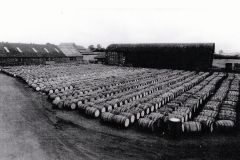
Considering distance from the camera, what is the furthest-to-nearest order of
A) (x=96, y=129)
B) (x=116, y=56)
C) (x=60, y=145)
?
(x=116, y=56)
(x=96, y=129)
(x=60, y=145)

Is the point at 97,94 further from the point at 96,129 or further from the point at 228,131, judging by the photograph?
the point at 228,131

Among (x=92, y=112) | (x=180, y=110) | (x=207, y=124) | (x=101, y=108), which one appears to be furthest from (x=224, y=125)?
(x=92, y=112)

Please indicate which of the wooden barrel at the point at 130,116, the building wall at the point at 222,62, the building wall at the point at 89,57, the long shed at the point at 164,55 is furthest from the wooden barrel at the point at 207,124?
the building wall at the point at 89,57

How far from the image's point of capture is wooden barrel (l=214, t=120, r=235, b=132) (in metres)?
12.6

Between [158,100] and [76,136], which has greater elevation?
[158,100]

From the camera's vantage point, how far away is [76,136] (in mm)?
12070

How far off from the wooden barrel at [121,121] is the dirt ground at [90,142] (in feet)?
1.33

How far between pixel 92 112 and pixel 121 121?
273 cm

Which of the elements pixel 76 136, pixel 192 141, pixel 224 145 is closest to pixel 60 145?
pixel 76 136

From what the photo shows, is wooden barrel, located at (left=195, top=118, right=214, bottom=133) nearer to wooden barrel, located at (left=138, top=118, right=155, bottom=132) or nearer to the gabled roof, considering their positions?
wooden barrel, located at (left=138, top=118, right=155, bottom=132)

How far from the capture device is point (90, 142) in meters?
11.3

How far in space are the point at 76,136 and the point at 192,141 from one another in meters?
6.06

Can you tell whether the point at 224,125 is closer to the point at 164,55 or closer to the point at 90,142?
the point at 90,142

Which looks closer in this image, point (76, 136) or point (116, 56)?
point (76, 136)
